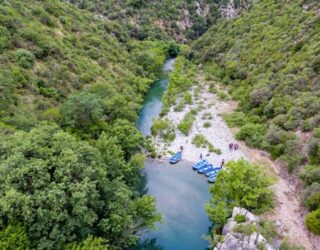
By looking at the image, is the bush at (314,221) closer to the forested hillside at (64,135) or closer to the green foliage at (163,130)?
the forested hillside at (64,135)

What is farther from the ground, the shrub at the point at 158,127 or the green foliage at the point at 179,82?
the green foliage at the point at 179,82

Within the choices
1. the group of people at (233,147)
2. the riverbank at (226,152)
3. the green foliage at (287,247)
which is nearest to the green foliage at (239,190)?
the riverbank at (226,152)

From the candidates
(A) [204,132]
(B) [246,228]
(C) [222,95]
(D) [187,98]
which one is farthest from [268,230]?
(C) [222,95]

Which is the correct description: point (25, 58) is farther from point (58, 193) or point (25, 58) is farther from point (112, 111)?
point (58, 193)

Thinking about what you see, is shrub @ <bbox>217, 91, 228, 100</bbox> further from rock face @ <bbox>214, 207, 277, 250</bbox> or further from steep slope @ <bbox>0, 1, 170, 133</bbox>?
rock face @ <bbox>214, 207, 277, 250</bbox>

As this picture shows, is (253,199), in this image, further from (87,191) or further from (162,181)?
(87,191)

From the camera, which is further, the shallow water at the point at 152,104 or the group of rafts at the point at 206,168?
the shallow water at the point at 152,104

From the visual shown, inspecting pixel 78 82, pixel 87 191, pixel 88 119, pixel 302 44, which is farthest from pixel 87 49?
pixel 87 191
